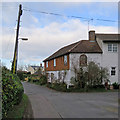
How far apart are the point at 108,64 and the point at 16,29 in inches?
574

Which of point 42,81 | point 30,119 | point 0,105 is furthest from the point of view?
point 42,81

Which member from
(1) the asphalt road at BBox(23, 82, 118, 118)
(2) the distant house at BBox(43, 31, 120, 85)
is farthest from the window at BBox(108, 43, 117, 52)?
(1) the asphalt road at BBox(23, 82, 118, 118)

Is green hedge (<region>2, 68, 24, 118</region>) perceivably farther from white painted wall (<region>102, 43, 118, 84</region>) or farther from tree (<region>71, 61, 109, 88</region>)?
white painted wall (<region>102, 43, 118, 84</region>)

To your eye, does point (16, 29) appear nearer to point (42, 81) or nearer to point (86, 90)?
point (86, 90)

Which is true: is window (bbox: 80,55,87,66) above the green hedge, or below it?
above

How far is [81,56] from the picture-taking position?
24859 mm

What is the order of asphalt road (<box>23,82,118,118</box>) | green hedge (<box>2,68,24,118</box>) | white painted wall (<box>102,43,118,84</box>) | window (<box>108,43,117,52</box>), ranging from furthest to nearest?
1. window (<box>108,43,117,52</box>)
2. white painted wall (<box>102,43,118,84</box>)
3. asphalt road (<box>23,82,118,118</box>)
4. green hedge (<box>2,68,24,118</box>)

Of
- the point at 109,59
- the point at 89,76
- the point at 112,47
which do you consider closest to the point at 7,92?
the point at 89,76

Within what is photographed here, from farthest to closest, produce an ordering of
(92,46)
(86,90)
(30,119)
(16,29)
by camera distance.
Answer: (92,46), (86,90), (16,29), (30,119)

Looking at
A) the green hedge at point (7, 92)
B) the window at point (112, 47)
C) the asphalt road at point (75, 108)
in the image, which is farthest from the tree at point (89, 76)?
the green hedge at point (7, 92)

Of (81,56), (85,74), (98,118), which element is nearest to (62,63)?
(81,56)

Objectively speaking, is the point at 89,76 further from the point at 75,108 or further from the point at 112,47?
the point at 75,108

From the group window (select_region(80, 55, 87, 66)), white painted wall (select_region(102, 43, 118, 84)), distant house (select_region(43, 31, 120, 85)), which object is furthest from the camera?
white painted wall (select_region(102, 43, 118, 84))

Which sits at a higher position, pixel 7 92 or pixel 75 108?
pixel 7 92
